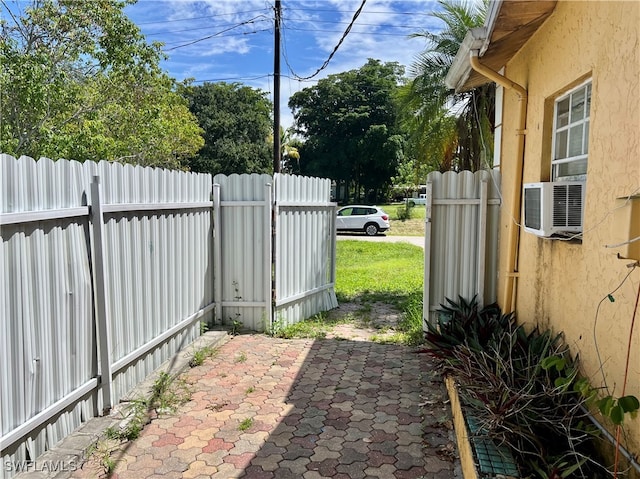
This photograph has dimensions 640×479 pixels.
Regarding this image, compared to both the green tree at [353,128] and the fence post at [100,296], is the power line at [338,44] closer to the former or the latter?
the fence post at [100,296]

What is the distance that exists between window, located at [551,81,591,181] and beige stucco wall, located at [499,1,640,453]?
69 mm

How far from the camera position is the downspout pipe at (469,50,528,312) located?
381 centimetres

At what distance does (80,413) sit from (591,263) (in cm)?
348

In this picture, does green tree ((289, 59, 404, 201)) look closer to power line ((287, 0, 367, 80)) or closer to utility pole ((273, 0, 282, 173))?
utility pole ((273, 0, 282, 173))

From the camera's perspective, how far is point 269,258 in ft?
18.4

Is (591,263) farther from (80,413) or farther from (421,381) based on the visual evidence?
(80,413)

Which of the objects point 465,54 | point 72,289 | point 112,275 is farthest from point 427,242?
point 72,289

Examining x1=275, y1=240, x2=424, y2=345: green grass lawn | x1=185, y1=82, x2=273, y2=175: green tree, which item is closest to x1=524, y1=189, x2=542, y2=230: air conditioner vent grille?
x1=275, y1=240, x2=424, y2=345: green grass lawn

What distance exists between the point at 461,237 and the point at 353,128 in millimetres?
35109

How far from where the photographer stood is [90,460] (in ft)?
9.34

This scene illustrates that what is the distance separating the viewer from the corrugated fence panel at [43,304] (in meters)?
2.48

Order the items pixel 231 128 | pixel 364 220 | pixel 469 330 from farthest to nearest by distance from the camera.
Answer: pixel 231 128 < pixel 364 220 < pixel 469 330

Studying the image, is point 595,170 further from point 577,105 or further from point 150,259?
point 150,259

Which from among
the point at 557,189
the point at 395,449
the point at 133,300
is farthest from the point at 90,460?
the point at 557,189
